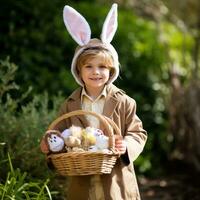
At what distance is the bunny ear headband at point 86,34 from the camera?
4363mm

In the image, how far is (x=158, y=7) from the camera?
9031 millimetres

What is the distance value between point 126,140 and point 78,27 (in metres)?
0.78

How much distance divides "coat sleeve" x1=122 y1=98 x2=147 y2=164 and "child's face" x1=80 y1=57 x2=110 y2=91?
0.22 meters

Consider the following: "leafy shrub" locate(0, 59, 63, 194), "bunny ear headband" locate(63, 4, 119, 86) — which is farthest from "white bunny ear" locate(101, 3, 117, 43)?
"leafy shrub" locate(0, 59, 63, 194)

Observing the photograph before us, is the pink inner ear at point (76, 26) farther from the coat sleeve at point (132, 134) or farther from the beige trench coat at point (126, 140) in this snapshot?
the coat sleeve at point (132, 134)

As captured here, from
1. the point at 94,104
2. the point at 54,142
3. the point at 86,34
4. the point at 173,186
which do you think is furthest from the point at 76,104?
the point at 173,186

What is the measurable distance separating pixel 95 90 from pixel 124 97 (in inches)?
7.4

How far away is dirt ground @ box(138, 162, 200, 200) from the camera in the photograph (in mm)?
7352

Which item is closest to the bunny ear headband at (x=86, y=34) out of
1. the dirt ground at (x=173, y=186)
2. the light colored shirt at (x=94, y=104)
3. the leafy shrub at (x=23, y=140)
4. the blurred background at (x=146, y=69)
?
the light colored shirt at (x=94, y=104)

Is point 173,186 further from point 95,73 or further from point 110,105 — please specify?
point 95,73

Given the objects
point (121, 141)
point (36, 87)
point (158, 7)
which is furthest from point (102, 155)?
point (158, 7)

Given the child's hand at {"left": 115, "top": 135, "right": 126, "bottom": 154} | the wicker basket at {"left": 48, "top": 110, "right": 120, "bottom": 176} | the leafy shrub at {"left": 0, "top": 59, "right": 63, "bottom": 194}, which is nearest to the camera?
the wicker basket at {"left": 48, "top": 110, "right": 120, "bottom": 176}

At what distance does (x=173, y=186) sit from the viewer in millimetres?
7785

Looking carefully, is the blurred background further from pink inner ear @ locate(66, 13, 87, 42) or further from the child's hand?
the child's hand
